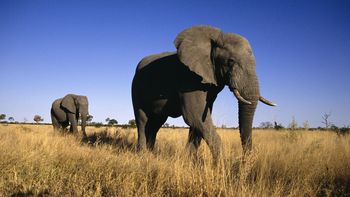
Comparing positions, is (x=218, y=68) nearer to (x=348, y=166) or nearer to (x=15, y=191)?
(x=348, y=166)

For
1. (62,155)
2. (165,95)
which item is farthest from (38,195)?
(165,95)

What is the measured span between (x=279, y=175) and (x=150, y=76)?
3979 millimetres

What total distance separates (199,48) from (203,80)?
78 centimetres

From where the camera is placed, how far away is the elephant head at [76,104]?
18.7 meters

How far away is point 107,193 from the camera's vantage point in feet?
11.8

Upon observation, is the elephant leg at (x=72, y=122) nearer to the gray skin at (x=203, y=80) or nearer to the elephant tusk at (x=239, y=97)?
the gray skin at (x=203, y=80)

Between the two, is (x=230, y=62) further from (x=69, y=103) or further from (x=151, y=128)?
(x=69, y=103)

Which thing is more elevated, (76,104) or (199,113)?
(76,104)

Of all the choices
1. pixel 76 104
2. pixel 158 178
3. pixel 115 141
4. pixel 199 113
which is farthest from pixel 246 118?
pixel 76 104

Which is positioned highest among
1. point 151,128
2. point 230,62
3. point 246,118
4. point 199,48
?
point 199,48

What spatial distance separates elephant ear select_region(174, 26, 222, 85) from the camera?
6.18 m

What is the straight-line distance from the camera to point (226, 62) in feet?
19.8

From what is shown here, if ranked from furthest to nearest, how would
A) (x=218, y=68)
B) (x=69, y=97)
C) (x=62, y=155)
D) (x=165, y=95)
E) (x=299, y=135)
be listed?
(x=69, y=97), (x=299, y=135), (x=165, y=95), (x=218, y=68), (x=62, y=155)

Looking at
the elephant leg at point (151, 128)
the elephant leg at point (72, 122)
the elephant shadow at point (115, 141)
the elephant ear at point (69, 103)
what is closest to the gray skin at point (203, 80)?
the elephant leg at point (151, 128)
